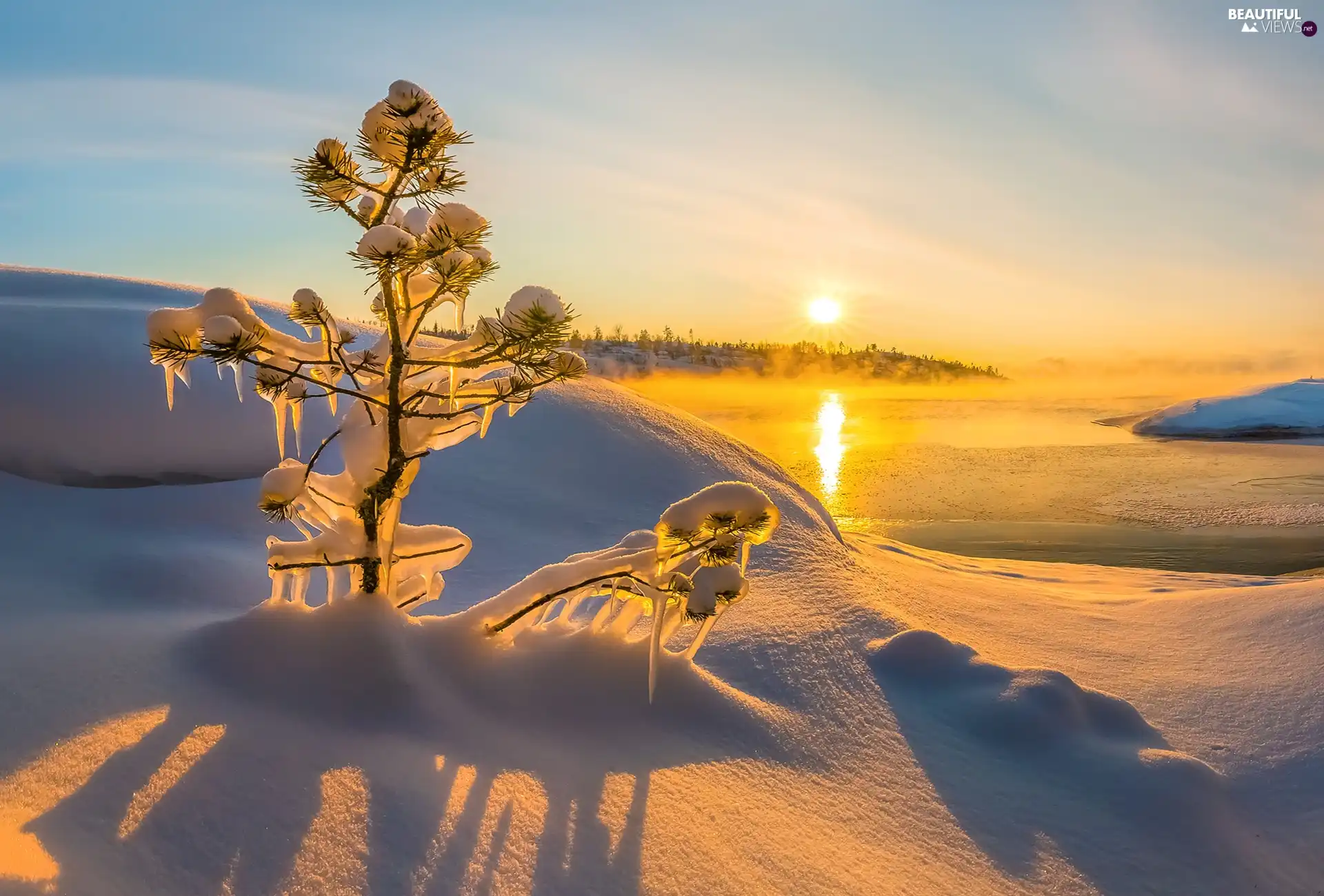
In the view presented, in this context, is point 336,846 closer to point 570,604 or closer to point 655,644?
point 655,644

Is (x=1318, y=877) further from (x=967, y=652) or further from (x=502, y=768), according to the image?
(x=502, y=768)

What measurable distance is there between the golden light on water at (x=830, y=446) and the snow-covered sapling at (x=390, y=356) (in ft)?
27.6

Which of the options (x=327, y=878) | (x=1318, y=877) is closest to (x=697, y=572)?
(x=327, y=878)

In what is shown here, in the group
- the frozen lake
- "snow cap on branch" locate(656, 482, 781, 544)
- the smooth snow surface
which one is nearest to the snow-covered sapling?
the smooth snow surface

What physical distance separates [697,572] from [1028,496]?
374 inches

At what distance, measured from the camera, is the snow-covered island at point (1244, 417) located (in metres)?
18.4

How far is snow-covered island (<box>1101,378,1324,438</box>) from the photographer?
60.4 feet

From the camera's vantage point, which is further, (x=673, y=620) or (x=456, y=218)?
(x=673, y=620)

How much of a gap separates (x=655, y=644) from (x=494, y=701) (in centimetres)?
60

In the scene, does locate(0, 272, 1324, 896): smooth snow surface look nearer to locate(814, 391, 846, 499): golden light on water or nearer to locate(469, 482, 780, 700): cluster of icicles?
locate(469, 482, 780, 700): cluster of icicles

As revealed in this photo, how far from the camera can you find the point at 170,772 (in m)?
1.98

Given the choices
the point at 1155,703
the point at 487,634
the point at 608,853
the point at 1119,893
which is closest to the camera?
the point at 608,853

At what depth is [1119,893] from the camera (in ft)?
8.18

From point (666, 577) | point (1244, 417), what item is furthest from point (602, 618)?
point (1244, 417)
